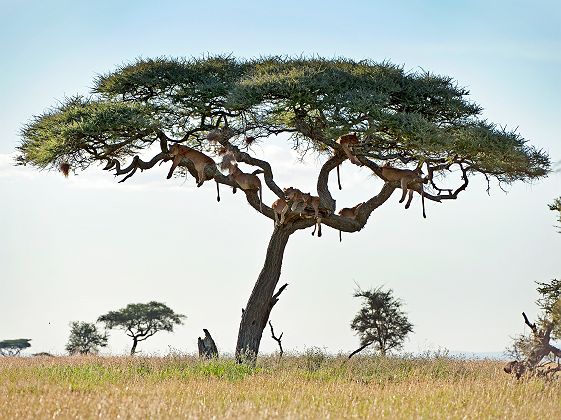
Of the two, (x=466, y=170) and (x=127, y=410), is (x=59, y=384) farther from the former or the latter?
(x=466, y=170)

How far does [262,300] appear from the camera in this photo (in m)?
20.5

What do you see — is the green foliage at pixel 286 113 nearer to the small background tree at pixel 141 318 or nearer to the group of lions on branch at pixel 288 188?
A: the group of lions on branch at pixel 288 188

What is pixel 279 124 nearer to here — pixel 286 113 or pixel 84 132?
pixel 286 113

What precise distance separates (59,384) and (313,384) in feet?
13.7

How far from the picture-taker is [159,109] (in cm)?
2161

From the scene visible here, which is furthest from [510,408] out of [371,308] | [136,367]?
[371,308]

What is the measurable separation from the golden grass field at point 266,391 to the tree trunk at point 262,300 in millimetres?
861

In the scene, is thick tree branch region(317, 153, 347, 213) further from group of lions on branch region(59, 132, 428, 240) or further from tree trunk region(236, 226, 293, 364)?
tree trunk region(236, 226, 293, 364)

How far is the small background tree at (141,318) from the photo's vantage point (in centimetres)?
3934

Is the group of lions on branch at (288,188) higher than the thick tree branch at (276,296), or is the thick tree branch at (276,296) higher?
the group of lions on branch at (288,188)

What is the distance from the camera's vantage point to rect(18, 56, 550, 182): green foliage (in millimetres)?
19516

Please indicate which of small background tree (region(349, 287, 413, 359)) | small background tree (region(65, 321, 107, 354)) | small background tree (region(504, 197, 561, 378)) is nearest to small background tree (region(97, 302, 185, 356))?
small background tree (region(65, 321, 107, 354))

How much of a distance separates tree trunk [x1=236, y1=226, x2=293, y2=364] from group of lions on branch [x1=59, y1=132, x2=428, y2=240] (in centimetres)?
53

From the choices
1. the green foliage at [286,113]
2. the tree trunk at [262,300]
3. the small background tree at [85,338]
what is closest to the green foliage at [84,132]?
the green foliage at [286,113]
